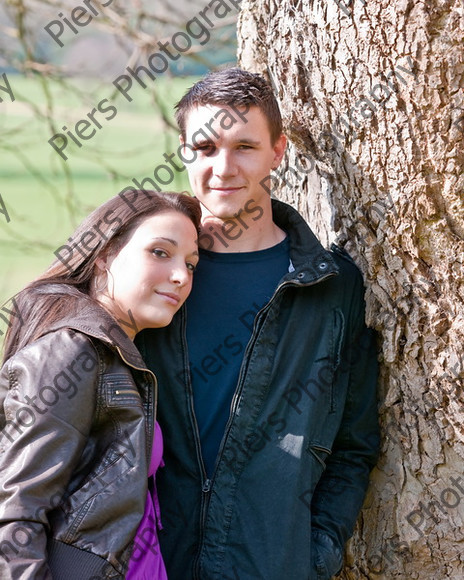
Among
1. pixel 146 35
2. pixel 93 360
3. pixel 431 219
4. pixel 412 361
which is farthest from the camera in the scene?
pixel 146 35

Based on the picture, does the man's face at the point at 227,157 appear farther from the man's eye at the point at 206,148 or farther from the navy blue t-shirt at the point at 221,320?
the navy blue t-shirt at the point at 221,320

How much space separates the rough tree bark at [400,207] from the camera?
2.19m

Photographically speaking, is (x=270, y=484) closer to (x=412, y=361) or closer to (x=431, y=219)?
(x=412, y=361)

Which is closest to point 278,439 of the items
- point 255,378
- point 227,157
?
point 255,378

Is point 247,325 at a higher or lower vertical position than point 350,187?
lower

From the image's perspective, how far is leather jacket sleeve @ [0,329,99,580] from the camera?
187 centimetres

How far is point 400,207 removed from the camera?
2.32 meters

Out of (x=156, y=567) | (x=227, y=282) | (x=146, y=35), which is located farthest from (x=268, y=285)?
(x=146, y=35)

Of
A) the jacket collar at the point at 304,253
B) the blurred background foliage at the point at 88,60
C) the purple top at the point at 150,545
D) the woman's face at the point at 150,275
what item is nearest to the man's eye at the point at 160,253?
the woman's face at the point at 150,275

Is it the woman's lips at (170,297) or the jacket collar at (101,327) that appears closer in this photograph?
the jacket collar at (101,327)

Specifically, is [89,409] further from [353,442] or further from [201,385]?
[353,442]

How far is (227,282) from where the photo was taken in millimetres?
2553

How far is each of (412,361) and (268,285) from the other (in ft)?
1.64

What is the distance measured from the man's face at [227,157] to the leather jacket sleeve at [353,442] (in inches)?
18.7
